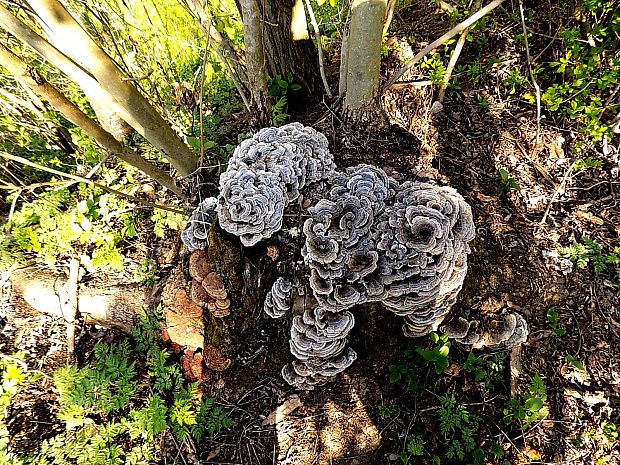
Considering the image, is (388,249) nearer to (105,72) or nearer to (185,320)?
(185,320)

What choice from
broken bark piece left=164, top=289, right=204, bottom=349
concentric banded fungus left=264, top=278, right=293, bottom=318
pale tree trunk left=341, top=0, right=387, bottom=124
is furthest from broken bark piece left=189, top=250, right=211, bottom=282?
pale tree trunk left=341, top=0, right=387, bottom=124

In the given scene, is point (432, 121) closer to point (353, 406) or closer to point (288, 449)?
point (353, 406)

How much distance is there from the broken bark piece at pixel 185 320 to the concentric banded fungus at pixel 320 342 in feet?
3.25

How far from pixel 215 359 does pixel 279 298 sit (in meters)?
1.03

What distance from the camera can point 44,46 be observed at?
98.7 inches

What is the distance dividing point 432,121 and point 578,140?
204cm

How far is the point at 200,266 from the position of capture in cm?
342

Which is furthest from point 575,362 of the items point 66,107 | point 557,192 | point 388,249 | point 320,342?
point 66,107

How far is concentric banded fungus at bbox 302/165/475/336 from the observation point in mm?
2939

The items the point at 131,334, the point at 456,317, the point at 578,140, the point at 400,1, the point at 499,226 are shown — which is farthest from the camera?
the point at 400,1

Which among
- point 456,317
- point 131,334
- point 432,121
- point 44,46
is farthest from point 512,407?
point 44,46

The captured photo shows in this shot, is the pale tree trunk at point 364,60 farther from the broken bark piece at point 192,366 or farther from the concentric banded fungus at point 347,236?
the broken bark piece at point 192,366

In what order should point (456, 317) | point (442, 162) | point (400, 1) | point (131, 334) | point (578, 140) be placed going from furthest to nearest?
1. point (400, 1)
2. point (578, 140)
3. point (442, 162)
4. point (131, 334)
5. point (456, 317)

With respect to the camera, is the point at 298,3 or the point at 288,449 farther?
the point at 298,3
